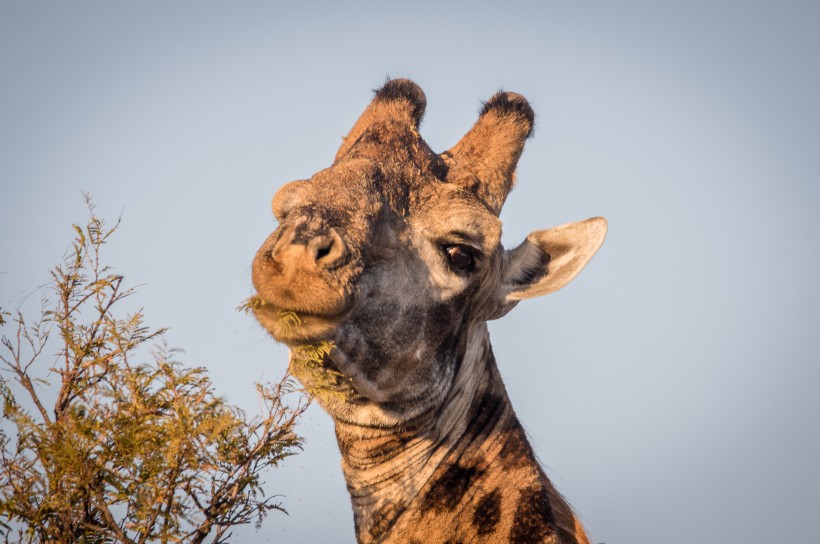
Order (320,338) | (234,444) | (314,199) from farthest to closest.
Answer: (314,199)
(320,338)
(234,444)

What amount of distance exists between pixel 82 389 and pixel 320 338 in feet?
5.21

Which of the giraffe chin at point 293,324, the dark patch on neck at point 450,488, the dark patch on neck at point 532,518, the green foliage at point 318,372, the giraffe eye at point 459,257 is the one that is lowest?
the dark patch on neck at point 532,518

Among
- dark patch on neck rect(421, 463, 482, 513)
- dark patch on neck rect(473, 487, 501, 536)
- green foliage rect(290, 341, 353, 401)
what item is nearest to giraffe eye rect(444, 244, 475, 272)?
green foliage rect(290, 341, 353, 401)

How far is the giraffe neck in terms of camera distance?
6.31 metres

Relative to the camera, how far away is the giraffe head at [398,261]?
5.33 meters

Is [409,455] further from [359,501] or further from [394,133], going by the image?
[394,133]

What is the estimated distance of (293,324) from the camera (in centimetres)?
530

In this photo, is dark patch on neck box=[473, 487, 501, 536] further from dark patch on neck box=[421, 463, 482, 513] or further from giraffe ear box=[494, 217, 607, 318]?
giraffe ear box=[494, 217, 607, 318]

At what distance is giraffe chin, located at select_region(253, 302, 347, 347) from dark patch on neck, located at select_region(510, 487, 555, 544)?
229cm

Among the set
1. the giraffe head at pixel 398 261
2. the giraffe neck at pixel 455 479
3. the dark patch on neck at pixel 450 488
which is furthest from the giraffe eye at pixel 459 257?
the dark patch on neck at pixel 450 488

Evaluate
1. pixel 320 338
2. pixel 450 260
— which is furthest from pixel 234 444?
pixel 450 260

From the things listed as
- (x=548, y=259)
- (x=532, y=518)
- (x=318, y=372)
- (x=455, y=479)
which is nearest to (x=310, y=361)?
(x=318, y=372)

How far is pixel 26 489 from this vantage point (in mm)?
4711

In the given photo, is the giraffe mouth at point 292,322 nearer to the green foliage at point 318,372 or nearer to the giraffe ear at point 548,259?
the green foliage at point 318,372
